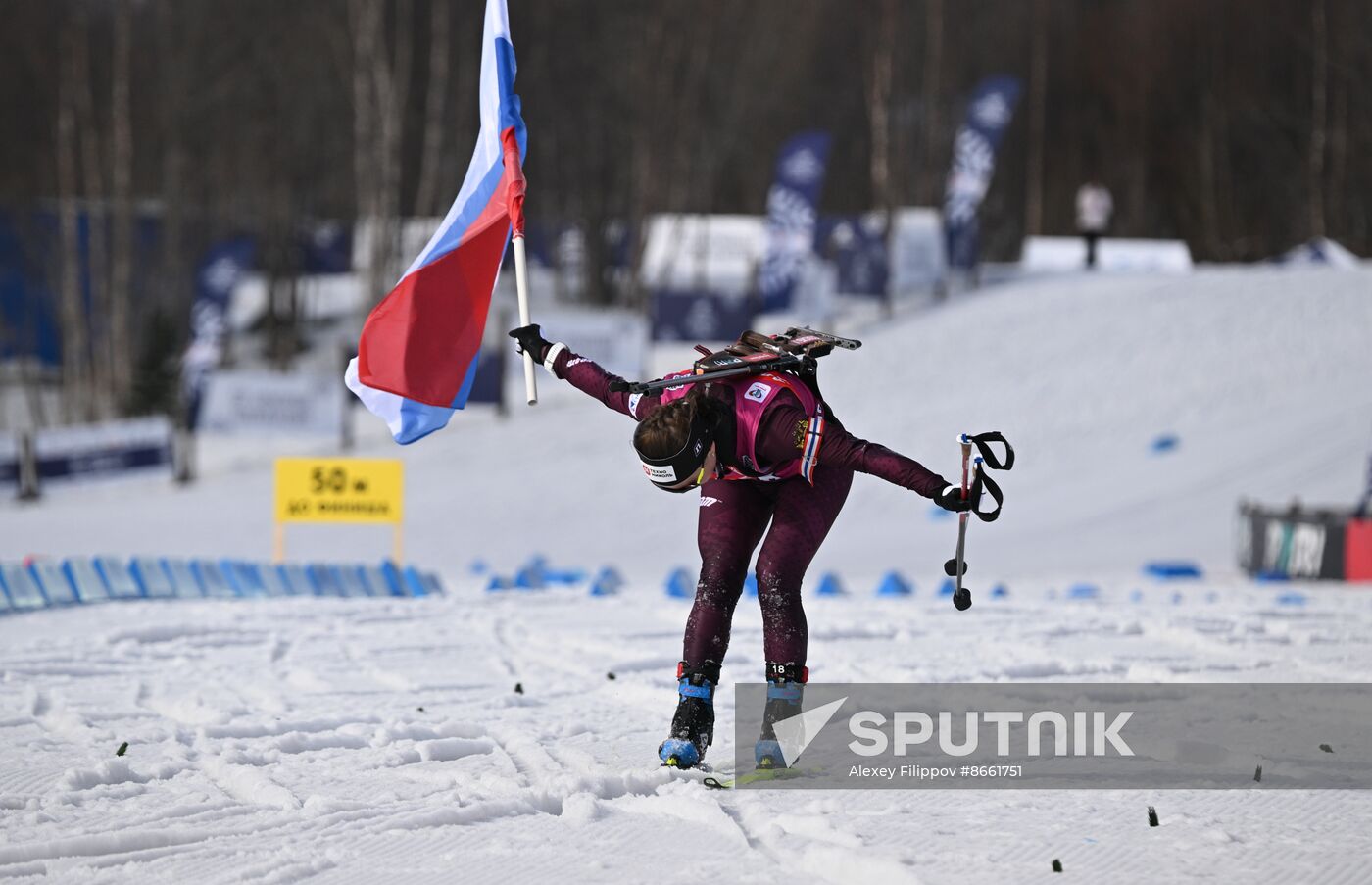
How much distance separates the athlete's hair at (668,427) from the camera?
16.1ft

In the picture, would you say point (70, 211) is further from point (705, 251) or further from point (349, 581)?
point (349, 581)

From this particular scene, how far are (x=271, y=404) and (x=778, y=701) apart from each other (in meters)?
17.2

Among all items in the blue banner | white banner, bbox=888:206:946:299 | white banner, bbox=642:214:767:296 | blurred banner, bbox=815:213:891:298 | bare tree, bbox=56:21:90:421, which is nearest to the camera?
the blue banner

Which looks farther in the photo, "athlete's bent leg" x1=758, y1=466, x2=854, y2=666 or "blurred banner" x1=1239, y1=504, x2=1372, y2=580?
"blurred banner" x1=1239, y1=504, x2=1372, y2=580

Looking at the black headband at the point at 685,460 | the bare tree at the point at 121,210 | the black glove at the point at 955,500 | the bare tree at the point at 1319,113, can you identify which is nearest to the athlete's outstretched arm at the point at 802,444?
the black glove at the point at 955,500

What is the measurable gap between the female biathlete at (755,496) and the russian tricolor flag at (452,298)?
0.97 m

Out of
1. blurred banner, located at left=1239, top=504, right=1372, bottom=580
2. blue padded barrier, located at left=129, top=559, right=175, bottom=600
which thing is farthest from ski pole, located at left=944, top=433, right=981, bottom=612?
blurred banner, located at left=1239, top=504, right=1372, bottom=580

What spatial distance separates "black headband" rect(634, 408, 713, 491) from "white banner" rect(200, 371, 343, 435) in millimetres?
17035

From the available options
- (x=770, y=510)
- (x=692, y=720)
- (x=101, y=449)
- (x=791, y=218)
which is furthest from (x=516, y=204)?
(x=791, y=218)

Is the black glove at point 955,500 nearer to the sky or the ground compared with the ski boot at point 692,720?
nearer to the sky

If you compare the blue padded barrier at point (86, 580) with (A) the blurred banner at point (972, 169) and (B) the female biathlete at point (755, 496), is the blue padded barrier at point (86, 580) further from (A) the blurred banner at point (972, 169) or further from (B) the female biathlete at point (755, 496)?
(A) the blurred banner at point (972, 169)

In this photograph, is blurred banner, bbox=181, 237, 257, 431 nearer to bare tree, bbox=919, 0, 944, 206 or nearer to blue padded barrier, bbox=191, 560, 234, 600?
blue padded barrier, bbox=191, 560, 234, 600

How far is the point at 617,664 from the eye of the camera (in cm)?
758

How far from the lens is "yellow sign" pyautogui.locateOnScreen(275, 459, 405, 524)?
1260 cm
